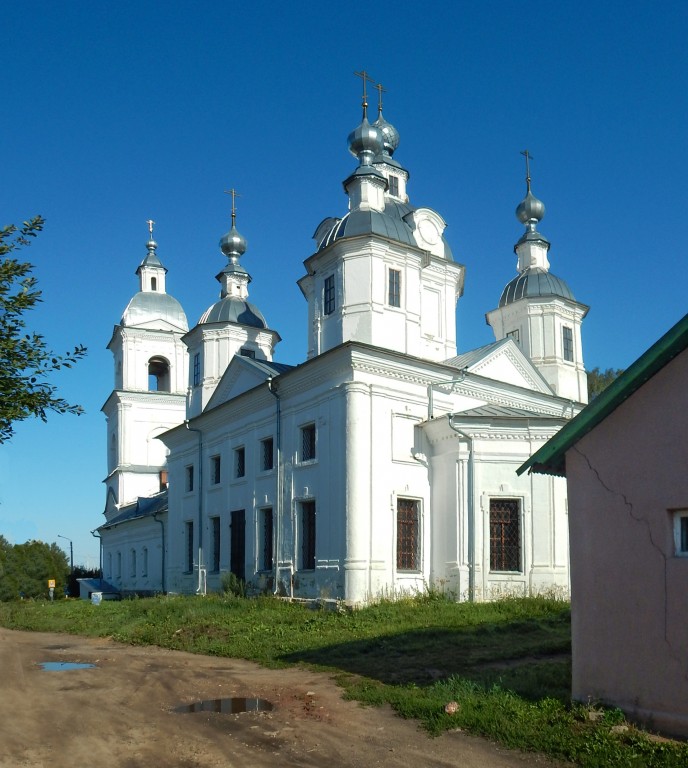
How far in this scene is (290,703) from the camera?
10.0 metres

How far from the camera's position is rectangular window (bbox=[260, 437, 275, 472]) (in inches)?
987

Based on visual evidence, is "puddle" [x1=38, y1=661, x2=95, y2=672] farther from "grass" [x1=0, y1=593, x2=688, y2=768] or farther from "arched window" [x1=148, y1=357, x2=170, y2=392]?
"arched window" [x1=148, y1=357, x2=170, y2=392]

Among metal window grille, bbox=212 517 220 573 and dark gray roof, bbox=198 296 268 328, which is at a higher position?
dark gray roof, bbox=198 296 268 328

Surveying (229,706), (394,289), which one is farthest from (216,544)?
(229,706)

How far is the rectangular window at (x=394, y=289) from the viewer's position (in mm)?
23172

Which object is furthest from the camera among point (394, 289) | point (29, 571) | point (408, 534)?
point (29, 571)

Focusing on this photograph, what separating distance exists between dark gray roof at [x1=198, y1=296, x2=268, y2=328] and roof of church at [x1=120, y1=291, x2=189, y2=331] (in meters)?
13.6

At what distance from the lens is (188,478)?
30.6 metres

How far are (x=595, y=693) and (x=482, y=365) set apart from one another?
1684 cm

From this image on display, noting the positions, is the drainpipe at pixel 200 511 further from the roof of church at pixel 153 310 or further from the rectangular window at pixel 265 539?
the roof of church at pixel 153 310

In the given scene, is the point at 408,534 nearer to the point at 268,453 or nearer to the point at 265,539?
the point at 265,539

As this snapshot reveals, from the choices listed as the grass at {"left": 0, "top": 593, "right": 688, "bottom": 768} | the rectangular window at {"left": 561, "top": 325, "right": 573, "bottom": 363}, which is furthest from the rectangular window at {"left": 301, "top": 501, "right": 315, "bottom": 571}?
the rectangular window at {"left": 561, "top": 325, "right": 573, "bottom": 363}

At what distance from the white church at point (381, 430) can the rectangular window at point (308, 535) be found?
42 millimetres

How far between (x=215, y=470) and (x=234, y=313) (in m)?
6.23
